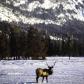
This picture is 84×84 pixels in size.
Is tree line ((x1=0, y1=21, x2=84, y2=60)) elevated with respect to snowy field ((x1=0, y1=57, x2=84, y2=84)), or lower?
elevated

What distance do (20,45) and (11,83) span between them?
4988 centimetres

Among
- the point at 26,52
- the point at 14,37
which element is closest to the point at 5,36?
the point at 14,37

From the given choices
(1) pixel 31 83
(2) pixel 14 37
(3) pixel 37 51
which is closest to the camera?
(1) pixel 31 83

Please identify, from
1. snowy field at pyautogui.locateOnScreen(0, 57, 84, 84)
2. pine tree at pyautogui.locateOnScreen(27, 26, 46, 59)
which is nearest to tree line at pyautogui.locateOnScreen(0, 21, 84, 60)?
pine tree at pyautogui.locateOnScreen(27, 26, 46, 59)

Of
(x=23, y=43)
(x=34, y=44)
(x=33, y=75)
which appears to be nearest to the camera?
(x=33, y=75)

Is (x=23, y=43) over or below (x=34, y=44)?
over

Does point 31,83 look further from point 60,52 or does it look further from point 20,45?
point 60,52

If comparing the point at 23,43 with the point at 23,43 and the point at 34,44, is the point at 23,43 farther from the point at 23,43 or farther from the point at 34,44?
the point at 34,44

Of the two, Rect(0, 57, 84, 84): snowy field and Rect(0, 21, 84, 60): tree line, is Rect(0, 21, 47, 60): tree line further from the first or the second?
Rect(0, 57, 84, 84): snowy field

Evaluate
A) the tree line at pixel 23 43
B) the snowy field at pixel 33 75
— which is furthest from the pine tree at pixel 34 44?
the snowy field at pixel 33 75

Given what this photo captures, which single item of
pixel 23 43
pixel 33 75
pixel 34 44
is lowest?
pixel 33 75

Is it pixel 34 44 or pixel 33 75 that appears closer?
pixel 33 75

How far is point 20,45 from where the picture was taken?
62688mm

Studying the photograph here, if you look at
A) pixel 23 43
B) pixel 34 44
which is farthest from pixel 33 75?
pixel 23 43
